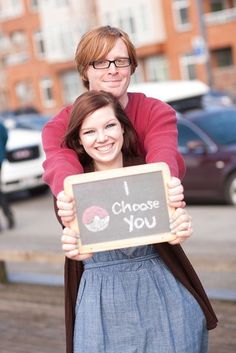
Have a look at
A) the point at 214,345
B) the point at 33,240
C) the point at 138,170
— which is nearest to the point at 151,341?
the point at 138,170

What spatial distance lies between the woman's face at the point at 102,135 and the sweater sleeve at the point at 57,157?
0.25 ft

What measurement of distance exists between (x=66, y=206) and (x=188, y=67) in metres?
40.4

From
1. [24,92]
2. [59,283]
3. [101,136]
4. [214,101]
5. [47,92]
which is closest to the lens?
[101,136]

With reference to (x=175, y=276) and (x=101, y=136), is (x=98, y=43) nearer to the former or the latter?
(x=101, y=136)

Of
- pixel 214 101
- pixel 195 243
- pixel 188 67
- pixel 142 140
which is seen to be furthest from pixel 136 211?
pixel 188 67

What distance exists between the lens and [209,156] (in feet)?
36.9

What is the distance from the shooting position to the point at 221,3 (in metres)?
39.8

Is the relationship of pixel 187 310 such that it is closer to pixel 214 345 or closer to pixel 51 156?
pixel 51 156

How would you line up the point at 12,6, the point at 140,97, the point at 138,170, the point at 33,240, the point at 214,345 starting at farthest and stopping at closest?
the point at 12,6, the point at 33,240, the point at 214,345, the point at 140,97, the point at 138,170

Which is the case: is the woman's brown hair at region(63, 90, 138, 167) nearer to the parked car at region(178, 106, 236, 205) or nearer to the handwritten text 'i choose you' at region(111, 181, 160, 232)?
the handwritten text 'i choose you' at region(111, 181, 160, 232)

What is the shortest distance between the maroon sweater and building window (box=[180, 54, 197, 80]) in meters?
39.5

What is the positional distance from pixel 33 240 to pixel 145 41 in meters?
34.2

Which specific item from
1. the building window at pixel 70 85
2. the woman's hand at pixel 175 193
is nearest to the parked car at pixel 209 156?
the woman's hand at pixel 175 193

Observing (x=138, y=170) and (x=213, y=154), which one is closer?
(x=138, y=170)
